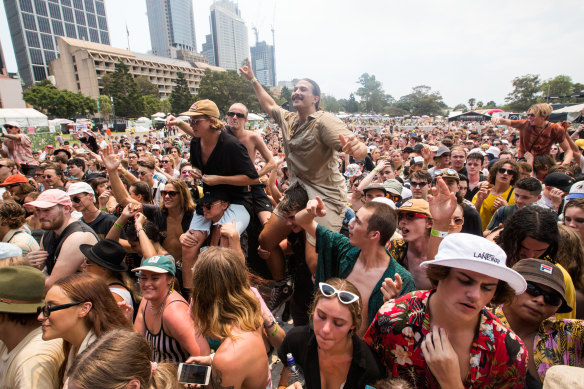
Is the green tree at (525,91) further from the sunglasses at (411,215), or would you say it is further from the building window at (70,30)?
the building window at (70,30)

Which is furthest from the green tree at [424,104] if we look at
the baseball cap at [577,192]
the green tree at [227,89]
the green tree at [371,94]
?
the baseball cap at [577,192]

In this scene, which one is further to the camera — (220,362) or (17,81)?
(17,81)

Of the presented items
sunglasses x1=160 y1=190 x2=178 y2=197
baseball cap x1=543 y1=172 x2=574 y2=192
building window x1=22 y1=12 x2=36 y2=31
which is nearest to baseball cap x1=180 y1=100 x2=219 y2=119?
sunglasses x1=160 y1=190 x2=178 y2=197

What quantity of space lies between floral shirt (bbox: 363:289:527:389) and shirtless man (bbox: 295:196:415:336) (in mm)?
310

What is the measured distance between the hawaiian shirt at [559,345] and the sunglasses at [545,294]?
4.0 inches

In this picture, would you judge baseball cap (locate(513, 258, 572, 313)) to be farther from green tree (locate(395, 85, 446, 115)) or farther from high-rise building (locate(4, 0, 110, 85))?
high-rise building (locate(4, 0, 110, 85))

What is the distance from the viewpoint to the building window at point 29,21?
98.8 m

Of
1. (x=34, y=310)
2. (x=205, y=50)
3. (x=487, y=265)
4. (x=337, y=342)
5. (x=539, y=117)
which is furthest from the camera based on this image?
(x=205, y=50)

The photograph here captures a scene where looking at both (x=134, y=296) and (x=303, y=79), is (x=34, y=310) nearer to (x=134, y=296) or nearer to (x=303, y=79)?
(x=134, y=296)

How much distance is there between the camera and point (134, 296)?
9.30 ft

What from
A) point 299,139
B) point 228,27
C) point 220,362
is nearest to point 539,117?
point 299,139

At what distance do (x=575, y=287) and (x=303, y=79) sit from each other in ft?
9.66

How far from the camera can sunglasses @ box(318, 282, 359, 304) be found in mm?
1698

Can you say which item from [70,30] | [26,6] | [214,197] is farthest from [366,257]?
[70,30]
